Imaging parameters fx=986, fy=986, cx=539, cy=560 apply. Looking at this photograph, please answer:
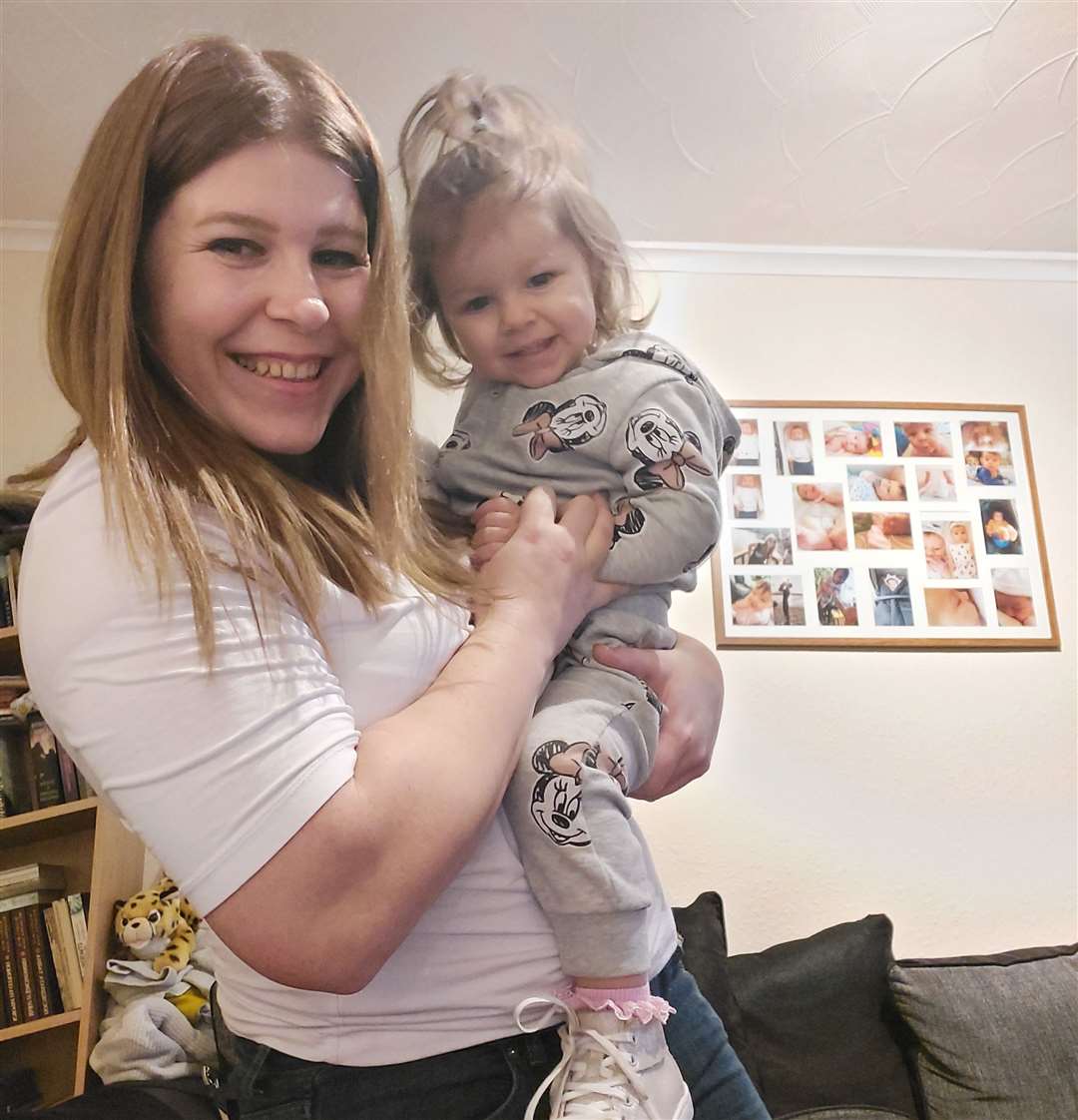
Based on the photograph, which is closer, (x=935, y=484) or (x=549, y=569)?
(x=549, y=569)

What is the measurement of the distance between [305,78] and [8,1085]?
2.29 meters

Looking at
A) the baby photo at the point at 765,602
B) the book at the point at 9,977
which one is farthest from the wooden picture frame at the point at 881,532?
the book at the point at 9,977

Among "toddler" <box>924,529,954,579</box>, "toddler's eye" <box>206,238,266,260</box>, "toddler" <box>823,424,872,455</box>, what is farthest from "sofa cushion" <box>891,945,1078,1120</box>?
"toddler's eye" <box>206,238,266,260</box>

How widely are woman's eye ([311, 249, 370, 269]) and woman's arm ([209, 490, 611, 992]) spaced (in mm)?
371

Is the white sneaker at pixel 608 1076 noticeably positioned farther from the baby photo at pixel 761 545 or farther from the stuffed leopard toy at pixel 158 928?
the baby photo at pixel 761 545

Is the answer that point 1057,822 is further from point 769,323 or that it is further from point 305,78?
point 305,78

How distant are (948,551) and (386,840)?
2.64 metres

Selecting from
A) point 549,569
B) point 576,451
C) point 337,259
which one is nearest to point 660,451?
point 576,451

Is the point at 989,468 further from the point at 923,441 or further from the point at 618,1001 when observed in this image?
the point at 618,1001

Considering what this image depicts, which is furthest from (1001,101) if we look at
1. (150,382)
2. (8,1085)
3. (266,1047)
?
(8,1085)

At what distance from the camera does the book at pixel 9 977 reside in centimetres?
216

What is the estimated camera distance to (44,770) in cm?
228

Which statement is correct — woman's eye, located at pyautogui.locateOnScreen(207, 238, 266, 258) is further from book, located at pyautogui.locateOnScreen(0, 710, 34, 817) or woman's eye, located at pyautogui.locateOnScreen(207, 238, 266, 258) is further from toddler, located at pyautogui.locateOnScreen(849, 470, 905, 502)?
toddler, located at pyautogui.locateOnScreen(849, 470, 905, 502)

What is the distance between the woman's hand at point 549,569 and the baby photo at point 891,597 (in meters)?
2.01
